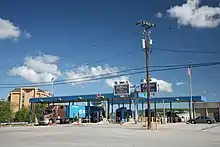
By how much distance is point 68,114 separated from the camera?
5969 cm

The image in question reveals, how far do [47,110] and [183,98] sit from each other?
26.6 m

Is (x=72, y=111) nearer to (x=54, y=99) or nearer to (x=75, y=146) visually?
(x=54, y=99)

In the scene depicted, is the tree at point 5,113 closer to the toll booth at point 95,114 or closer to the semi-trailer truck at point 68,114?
the semi-trailer truck at point 68,114

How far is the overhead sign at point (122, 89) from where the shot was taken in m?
57.2

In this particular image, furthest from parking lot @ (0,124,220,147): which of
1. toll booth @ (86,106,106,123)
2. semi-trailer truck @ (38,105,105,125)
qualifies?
toll booth @ (86,106,106,123)

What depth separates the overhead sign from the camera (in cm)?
5722

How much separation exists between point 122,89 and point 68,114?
1115 cm

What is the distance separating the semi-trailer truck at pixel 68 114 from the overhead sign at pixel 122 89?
8943 mm

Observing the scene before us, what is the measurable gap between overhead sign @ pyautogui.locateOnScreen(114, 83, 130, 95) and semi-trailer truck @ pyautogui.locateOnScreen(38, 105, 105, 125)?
894 centimetres

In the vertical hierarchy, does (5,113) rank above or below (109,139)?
above

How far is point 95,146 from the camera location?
53.4 ft

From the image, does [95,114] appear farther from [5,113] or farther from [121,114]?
[5,113]

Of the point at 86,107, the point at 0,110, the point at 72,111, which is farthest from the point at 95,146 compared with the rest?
the point at 0,110

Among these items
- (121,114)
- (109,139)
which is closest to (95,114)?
(121,114)
